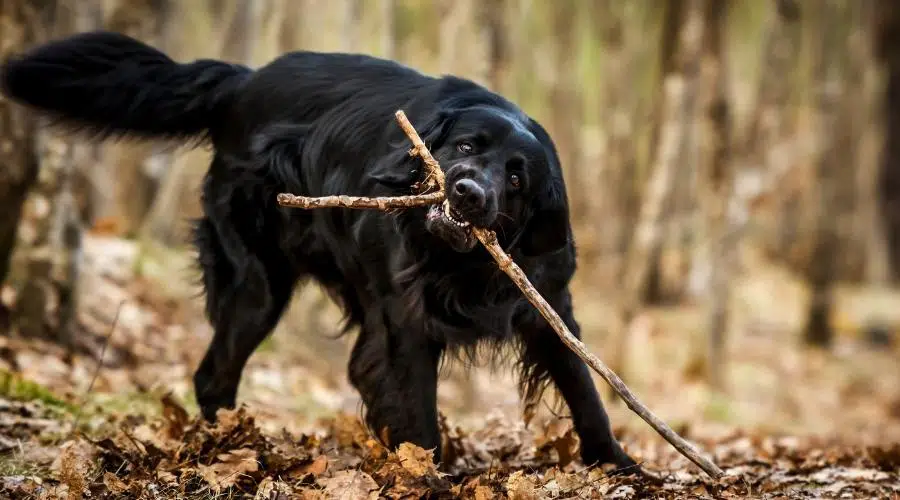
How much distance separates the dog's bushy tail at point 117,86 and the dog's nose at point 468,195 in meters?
1.89

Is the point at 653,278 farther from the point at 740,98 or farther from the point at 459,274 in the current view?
the point at 459,274

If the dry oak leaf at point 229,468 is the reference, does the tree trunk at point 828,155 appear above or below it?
above

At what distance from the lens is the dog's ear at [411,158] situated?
399 centimetres

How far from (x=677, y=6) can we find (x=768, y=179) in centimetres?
1098

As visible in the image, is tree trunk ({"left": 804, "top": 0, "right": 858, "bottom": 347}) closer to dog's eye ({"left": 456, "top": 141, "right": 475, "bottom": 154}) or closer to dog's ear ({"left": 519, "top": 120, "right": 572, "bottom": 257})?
dog's ear ({"left": 519, "top": 120, "right": 572, "bottom": 257})

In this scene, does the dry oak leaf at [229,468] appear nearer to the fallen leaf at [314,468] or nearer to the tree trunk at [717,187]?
the fallen leaf at [314,468]

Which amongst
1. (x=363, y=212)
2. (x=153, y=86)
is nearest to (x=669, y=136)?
(x=153, y=86)

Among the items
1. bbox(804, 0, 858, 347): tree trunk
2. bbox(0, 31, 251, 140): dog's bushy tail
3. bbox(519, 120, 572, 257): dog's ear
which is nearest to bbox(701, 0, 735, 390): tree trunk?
bbox(804, 0, 858, 347): tree trunk

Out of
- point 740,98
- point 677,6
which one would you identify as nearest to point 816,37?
point 740,98

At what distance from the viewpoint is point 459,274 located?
4098mm

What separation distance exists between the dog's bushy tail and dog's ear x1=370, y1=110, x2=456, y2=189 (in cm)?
137

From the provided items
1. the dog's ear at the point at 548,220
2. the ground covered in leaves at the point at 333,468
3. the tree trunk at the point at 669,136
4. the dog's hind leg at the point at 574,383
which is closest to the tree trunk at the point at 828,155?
the tree trunk at the point at 669,136

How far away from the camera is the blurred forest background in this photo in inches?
254

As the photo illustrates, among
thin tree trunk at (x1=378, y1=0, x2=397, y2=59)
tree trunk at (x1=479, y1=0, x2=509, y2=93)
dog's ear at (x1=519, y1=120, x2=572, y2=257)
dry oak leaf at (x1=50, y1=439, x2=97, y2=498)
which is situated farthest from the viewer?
tree trunk at (x1=479, y1=0, x2=509, y2=93)
